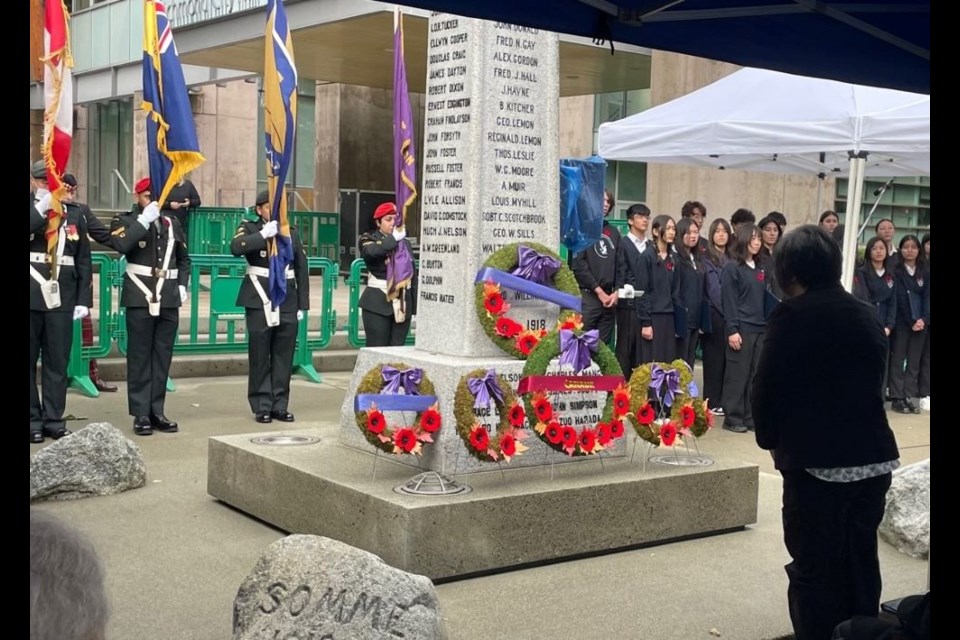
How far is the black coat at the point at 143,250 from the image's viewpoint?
29.6 feet

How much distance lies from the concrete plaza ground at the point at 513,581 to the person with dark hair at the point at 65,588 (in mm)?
3114

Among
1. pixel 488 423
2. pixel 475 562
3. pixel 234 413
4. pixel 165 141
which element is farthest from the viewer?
pixel 234 413

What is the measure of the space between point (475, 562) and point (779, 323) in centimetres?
208

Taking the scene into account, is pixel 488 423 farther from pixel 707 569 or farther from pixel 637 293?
pixel 637 293

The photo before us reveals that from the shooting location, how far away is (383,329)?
34.5 feet

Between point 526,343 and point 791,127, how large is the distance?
13.6 ft

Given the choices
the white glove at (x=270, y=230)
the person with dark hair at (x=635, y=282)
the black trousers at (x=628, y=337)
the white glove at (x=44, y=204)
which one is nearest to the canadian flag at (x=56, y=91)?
the white glove at (x=44, y=204)

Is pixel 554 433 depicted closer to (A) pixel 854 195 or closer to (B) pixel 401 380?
(B) pixel 401 380

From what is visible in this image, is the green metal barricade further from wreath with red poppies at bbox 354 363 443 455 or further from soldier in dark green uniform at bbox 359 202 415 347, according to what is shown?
wreath with red poppies at bbox 354 363 443 455

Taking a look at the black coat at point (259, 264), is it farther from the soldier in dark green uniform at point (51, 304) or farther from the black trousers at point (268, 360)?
the soldier in dark green uniform at point (51, 304)

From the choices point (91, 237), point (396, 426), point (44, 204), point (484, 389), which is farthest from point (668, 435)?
point (91, 237)

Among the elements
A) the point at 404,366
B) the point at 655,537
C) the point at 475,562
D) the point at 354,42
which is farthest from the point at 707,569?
the point at 354,42

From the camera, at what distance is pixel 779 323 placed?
438cm

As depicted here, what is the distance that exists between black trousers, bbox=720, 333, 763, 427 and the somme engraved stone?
6.69 metres
